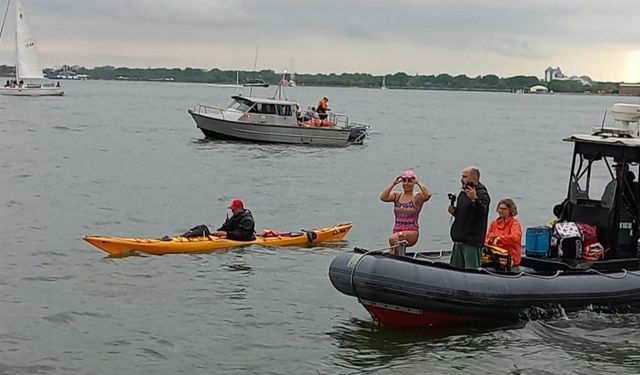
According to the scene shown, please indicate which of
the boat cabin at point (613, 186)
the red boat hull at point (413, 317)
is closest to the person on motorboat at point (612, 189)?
the boat cabin at point (613, 186)

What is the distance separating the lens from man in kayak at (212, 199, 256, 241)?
700 inches

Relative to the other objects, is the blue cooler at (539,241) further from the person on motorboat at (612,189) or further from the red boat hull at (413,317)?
the red boat hull at (413,317)

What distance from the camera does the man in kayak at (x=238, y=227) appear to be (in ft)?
58.3

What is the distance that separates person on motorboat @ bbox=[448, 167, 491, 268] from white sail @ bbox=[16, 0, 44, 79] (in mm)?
72743

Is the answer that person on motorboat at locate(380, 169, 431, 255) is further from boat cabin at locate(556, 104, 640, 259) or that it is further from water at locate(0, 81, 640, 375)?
boat cabin at locate(556, 104, 640, 259)

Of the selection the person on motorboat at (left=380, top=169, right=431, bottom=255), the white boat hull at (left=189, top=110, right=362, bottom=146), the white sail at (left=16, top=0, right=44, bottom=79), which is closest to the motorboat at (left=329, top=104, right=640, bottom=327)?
the person on motorboat at (left=380, top=169, right=431, bottom=255)

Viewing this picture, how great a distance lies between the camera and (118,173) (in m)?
33.3

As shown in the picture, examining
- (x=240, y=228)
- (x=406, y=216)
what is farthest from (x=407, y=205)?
(x=240, y=228)

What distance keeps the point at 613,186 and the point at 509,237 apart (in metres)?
1.90

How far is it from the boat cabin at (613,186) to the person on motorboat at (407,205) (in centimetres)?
268

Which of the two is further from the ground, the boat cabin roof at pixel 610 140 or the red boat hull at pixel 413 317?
the boat cabin roof at pixel 610 140

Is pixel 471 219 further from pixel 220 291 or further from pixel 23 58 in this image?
pixel 23 58

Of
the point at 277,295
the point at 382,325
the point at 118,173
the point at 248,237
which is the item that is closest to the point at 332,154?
the point at 118,173

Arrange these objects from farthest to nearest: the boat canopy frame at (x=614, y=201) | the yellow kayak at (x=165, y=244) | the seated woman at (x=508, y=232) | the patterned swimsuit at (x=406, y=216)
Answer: the yellow kayak at (x=165, y=244) → the boat canopy frame at (x=614, y=201) → the seated woman at (x=508, y=232) → the patterned swimsuit at (x=406, y=216)
